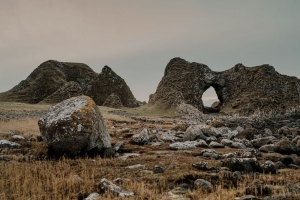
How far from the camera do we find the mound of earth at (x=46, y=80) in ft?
Answer: 309

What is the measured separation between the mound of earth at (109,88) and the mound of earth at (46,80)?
48.5 feet

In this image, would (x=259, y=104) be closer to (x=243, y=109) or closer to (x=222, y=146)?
(x=243, y=109)

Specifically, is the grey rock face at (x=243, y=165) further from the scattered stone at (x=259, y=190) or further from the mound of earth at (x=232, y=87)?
the mound of earth at (x=232, y=87)

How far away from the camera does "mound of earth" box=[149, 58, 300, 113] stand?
67375mm

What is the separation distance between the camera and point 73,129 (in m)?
13.1

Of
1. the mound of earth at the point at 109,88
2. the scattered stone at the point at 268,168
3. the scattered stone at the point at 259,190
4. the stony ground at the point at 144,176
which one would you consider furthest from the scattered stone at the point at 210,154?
the mound of earth at the point at 109,88

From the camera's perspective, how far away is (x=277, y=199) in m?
6.96

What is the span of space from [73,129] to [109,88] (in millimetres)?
78864

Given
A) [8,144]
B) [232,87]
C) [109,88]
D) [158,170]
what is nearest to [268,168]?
[158,170]

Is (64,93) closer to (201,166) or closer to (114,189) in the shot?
(201,166)

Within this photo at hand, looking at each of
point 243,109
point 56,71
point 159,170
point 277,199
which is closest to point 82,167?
point 159,170

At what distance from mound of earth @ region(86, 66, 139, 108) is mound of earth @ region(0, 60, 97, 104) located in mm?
14793

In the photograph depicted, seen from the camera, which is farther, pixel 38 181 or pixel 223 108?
pixel 223 108

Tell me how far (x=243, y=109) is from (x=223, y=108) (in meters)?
6.54
